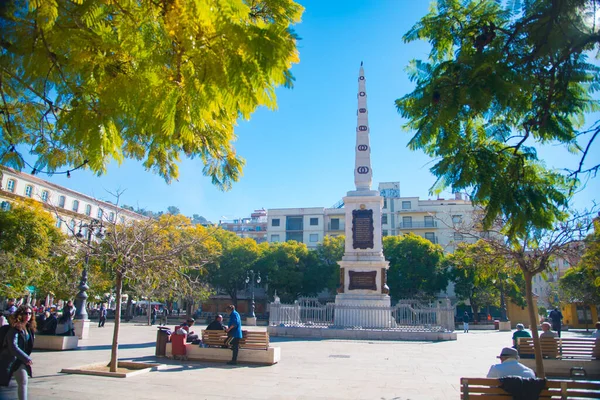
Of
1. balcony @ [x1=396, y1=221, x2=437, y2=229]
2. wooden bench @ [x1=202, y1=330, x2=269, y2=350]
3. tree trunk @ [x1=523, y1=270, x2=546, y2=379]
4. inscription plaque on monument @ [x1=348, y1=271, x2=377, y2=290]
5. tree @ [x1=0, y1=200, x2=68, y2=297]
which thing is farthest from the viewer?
balcony @ [x1=396, y1=221, x2=437, y2=229]

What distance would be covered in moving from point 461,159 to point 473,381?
260 centimetres

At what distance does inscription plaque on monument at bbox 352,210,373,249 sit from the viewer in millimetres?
22547

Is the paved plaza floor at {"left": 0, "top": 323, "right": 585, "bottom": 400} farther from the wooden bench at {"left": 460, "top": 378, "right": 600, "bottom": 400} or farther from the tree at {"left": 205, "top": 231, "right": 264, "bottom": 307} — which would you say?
the tree at {"left": 205, "top": 231, "right": 264, "bottom": 307}

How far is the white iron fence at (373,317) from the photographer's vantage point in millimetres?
19953

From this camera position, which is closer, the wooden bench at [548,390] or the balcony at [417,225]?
the wooden bench at [548,390]

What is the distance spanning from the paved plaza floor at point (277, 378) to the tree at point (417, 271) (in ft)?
92.3

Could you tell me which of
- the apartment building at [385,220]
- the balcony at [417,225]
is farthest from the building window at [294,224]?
the balcony at [417,225]

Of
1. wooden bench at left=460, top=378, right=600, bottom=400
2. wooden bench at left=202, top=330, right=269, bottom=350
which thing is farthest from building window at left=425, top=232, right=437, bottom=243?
wooden bench at left=460, top=378, right=600, bottom=400

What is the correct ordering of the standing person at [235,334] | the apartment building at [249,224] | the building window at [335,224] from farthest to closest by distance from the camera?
the apartment building at [249,224], the building window at [335,224], the standing person at [235,334]

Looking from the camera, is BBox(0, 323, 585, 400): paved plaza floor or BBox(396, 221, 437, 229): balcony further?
BBox(396, 221, 437, 229): balcony

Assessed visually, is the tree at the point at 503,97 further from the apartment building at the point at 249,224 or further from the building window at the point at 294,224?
the apartment building at the point at 249,224

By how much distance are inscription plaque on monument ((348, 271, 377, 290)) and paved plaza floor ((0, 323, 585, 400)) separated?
28.4ft

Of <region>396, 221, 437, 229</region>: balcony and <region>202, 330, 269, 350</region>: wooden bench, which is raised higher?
<region>396, 221, 437, 229</region>: balcony

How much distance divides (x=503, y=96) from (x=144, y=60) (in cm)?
368
